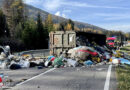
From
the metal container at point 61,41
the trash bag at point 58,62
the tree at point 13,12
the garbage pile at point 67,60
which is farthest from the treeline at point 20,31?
the trash bag at point 58,62

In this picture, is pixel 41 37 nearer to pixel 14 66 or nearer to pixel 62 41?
pixel 62 41

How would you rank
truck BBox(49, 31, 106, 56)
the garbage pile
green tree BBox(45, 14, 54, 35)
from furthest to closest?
green tree BBox(45, 14, 54, 35) → truck BBox(49, 31, 106, 56) → the garbage pile

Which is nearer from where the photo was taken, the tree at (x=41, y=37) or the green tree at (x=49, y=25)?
the tree at (x=41, y=37)

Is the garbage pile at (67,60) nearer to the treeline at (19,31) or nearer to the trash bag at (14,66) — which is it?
the trash bag at (14,66)

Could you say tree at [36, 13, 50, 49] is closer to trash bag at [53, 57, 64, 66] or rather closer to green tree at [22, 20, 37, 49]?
green tree at [22, 20, 37, 49]

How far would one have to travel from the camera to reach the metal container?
656 inches

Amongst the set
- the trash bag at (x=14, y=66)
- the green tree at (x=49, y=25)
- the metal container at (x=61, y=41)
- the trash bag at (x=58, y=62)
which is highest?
the green tree at (x=49, y=25)

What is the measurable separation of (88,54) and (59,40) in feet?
11.1

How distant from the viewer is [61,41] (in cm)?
1716

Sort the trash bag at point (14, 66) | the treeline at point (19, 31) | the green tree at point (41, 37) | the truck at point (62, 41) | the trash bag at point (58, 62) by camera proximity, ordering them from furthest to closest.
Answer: the green tree at point (41, 37) < the treeline at point (19, 31) < the truck at point (62, 41) < the trash bag at point (58, 62) < the trash bag at point (14, 66)

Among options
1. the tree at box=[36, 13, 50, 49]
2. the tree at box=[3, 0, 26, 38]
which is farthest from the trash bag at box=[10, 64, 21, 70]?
the tree at box=[3, 0, 26, 38]

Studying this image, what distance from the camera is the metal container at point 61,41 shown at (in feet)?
54.6

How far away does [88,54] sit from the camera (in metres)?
15.0

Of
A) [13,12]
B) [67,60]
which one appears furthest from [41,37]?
[67,60]
